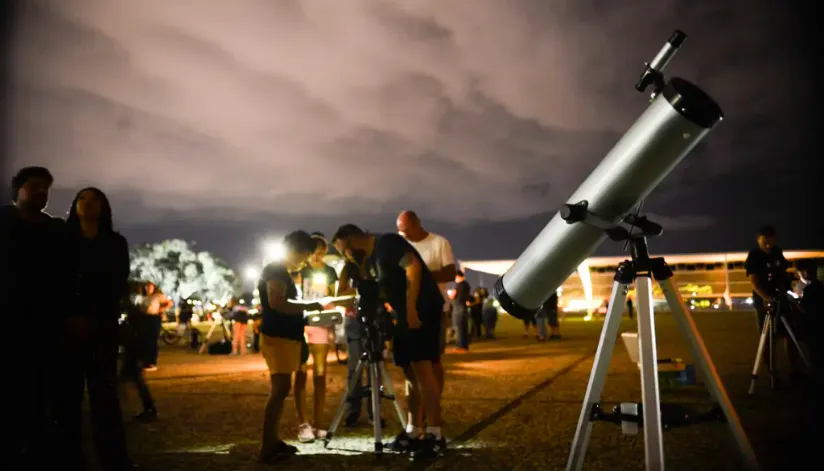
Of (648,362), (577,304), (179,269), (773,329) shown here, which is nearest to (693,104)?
(648,362)

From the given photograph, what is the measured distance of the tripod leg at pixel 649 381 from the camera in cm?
260

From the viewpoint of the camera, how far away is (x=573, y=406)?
6.45 meters

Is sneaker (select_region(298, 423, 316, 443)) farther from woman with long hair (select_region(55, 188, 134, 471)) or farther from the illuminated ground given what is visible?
woman with long hair (select_region(55, 188, 134, 471))

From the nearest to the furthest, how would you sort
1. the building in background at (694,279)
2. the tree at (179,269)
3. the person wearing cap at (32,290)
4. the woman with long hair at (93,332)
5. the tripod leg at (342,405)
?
the person wearing cap at (32,290) < the woman with long hair at (93,332) < the tripod leg at (342,405) < the building in background at (694,279) < the tree at (179,269)

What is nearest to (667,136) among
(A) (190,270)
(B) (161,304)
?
(B) (161,304)

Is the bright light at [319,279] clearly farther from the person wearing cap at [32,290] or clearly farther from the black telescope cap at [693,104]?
the black telescope cap at [693,104]

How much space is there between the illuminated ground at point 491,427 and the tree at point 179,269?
88809 millimetres

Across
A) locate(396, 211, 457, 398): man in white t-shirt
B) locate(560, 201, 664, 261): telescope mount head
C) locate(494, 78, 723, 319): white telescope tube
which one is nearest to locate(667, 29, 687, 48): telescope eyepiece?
locate(494, 78, 723, 319): white telescope tube

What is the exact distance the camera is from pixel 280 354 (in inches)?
186

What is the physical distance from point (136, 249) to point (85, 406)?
99146mm

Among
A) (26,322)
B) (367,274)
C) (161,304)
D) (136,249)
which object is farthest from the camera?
(136,249)

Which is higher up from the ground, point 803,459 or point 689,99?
point 689,99

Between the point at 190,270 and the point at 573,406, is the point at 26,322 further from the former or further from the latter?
the point at 190,270

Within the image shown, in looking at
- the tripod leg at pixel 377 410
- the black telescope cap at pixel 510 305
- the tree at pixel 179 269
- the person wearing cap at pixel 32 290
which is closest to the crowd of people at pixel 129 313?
the person wearing cap at pixel 32 290
